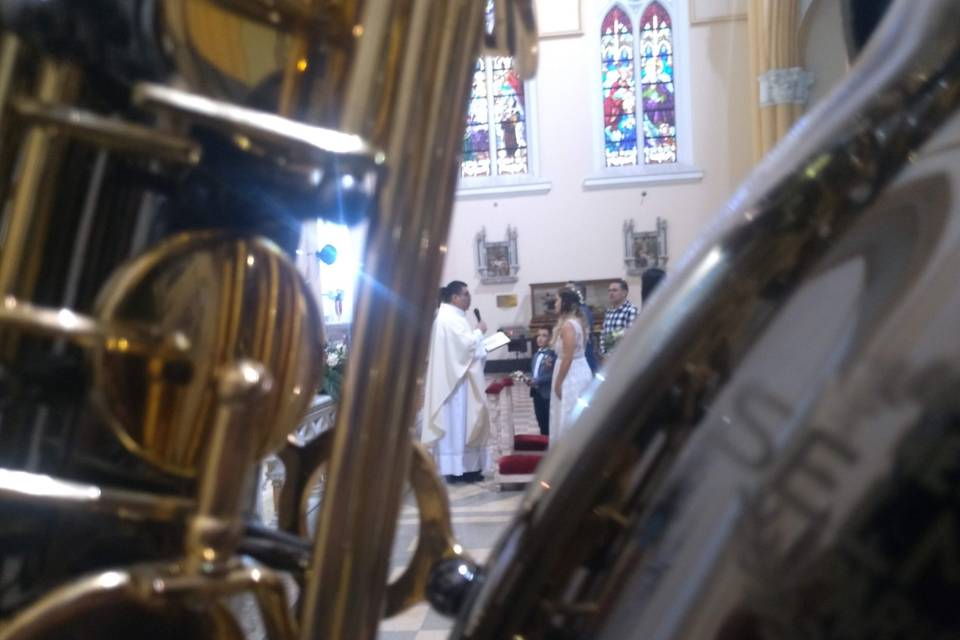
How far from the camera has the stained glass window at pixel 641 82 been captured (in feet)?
35.1

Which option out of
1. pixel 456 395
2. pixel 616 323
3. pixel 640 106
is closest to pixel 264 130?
pixel 616 323

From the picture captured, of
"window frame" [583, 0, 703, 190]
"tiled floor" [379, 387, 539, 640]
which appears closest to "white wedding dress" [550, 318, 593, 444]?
"tiled floor" [379, 387, 539, 640]

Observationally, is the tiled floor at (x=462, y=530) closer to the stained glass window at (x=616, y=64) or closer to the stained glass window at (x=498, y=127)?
the stained glass window at (x=498, y=127)

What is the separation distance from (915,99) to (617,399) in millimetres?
153

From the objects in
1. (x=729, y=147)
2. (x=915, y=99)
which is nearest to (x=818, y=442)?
(x=915, y=99)

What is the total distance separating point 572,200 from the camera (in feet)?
35.5

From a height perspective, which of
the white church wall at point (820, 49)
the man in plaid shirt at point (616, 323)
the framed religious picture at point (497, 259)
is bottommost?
the man in plaid shirt at point (616, 323)

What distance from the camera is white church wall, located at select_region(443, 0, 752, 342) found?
10.6 meters

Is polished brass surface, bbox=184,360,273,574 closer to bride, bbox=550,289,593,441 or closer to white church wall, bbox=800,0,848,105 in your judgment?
bride, bbox=550,289,593,441

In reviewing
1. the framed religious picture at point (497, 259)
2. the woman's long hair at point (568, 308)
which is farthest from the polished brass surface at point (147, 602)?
the framed religious picture at point (497, 259)

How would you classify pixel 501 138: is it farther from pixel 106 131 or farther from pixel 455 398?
pixel 106 131

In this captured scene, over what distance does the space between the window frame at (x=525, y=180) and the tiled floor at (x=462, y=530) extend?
6.48 meters

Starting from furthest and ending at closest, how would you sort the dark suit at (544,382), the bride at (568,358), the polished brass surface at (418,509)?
the dark suit at (544,382)
the bride at (568,358)
the polished brass surface at (418,509)

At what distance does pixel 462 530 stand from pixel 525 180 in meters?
7.68
